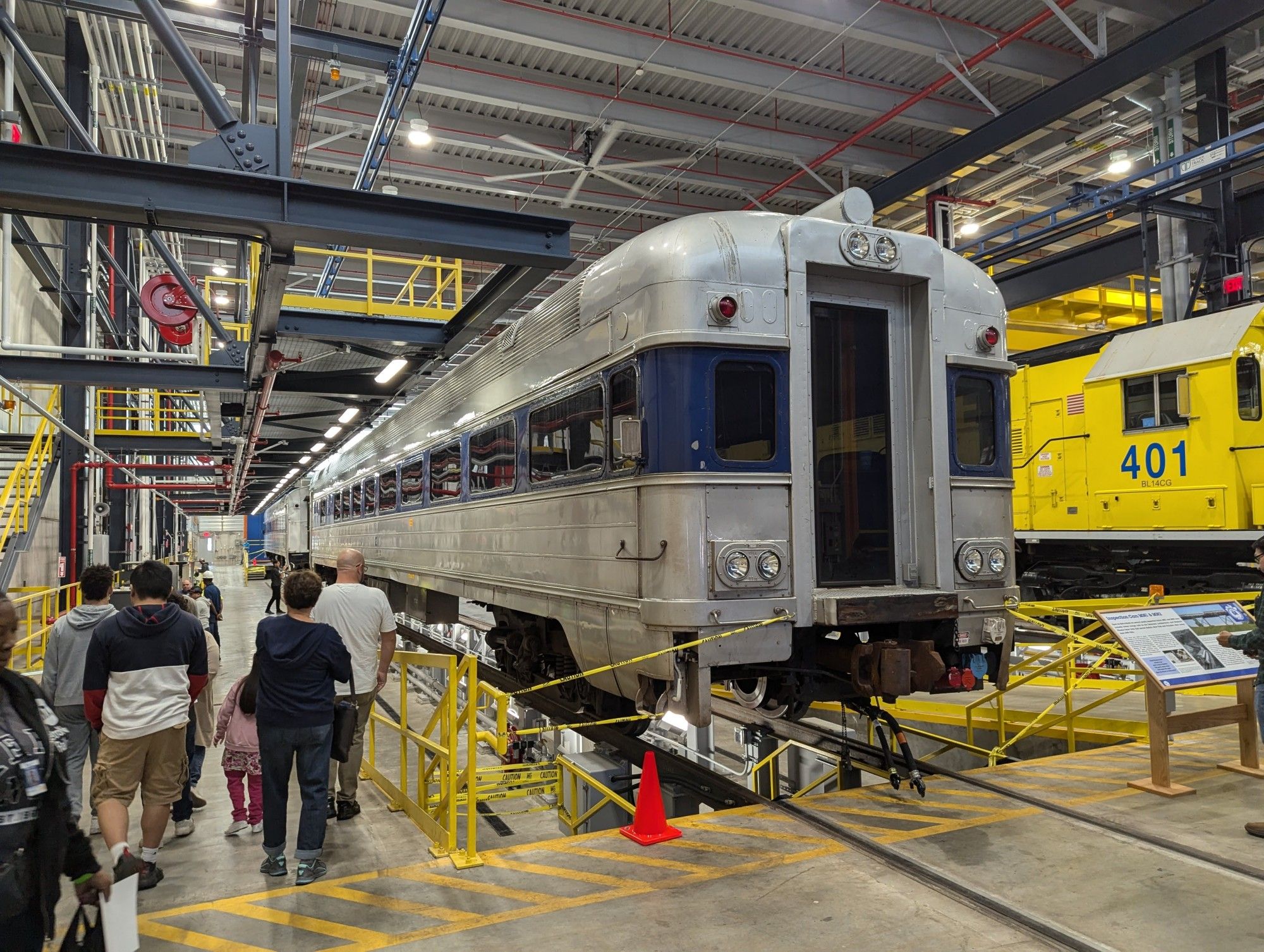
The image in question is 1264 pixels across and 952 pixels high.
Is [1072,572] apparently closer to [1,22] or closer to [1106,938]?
[1106,938]

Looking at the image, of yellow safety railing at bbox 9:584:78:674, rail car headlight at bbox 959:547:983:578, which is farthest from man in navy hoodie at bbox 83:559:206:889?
yellow safety railing at bbox 9:584:78:674

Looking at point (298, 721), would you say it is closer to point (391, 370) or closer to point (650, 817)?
point (650, 817)

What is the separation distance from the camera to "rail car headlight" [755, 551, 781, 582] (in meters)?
5.40

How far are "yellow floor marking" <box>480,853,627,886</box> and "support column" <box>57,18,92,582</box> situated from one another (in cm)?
1131

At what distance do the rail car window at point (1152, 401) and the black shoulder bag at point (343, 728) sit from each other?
9.94m

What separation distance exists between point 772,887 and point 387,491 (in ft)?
35.4

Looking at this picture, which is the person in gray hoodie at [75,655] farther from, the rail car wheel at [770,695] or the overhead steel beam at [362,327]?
the overhead steel beam at [362,327]

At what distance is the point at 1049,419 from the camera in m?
12.8

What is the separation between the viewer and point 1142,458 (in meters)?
11.2

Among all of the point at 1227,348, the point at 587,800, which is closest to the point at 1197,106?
the point at 1227,348

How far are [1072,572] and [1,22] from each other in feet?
45.3

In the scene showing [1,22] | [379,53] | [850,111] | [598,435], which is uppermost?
[850,111]

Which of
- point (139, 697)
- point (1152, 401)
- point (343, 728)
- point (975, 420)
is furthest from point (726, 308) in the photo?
point (1152, 401)

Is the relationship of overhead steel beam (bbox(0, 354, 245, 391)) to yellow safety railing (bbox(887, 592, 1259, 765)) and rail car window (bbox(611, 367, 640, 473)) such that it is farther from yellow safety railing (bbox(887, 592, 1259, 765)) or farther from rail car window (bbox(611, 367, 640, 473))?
yellow safety railing (bbox(887, 592, 1259, 765))
